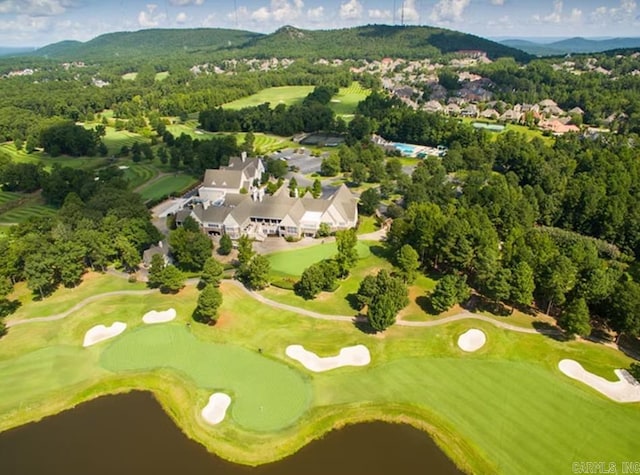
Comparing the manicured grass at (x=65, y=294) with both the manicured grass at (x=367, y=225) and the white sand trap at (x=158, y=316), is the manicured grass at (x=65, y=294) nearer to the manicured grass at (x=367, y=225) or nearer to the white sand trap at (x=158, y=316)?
the white sand trap at (x=158, y=316)

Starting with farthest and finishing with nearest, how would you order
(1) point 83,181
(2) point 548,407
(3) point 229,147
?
(3) point 229,147 → (1) point 83,181 → (2) point 548,407

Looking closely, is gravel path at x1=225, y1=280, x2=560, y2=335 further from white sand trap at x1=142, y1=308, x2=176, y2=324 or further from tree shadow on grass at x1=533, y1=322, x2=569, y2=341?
white sand trap at x1=142, y1=308, x2=176, y2=324

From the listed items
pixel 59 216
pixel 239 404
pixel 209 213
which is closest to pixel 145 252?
pixel 209 213

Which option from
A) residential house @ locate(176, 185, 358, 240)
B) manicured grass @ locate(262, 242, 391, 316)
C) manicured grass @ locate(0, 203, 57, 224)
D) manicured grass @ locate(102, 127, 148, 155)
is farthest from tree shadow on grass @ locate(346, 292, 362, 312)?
manicured grass @ locate(102, 127, 148, 155)

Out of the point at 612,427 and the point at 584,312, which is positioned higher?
the point at 584,312

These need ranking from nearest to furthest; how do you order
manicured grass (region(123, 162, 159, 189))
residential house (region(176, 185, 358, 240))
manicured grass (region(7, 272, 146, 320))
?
1. manicured grass (region(7, 272, 146, 320))
2. residential house (region(176, 185, 358, 240))
3. manicured grass (region(123, 162, 159, 189))

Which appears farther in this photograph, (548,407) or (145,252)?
(145,252)

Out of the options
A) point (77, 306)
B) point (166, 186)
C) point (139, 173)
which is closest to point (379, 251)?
point (77, 306)

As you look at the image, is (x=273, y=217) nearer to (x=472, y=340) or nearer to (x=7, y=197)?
(x=472, y=340)

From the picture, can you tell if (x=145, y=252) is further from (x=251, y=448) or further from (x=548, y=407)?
(x=548, y=407)
